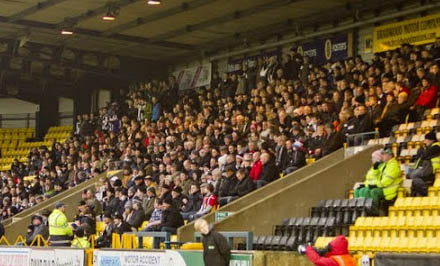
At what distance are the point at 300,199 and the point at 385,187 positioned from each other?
7.38ft

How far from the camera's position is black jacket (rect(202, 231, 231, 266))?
1392 cm

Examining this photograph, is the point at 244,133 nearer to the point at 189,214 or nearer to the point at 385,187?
the point at 189,214

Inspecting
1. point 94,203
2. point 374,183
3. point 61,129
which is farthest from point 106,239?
point 61,129

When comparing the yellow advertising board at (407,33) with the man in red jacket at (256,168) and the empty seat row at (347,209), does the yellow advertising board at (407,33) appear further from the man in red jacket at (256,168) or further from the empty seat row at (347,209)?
the empty seat row at (347,209)

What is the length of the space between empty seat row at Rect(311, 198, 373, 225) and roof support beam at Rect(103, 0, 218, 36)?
11.1 m

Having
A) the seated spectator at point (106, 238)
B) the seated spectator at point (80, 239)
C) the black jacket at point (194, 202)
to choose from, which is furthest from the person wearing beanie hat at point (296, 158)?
the seated spectator at point (80, 239)

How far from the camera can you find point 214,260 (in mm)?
13914

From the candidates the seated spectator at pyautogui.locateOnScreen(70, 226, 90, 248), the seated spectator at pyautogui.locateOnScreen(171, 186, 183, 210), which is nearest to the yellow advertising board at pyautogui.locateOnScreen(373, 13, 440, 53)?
the seated spectator at pyautogui.locateOnScreen(171, 186, 183, 210)

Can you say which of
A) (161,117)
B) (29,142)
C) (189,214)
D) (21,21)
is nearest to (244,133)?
(189,214)

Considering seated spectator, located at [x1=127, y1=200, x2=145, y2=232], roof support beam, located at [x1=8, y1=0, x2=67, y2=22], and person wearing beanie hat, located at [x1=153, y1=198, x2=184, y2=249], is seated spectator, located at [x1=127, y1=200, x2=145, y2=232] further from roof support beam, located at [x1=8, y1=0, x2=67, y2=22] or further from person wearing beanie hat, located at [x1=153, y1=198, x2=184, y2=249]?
roof support beam, located at [x1=8, y1=0, x2=67, y2=22]

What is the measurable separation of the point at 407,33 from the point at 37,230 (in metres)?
10.7

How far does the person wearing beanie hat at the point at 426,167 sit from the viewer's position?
57.8 feet

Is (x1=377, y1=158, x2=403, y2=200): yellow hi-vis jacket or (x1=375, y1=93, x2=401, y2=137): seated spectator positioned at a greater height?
(x1=375, y1=93, x2=401, y2=137): seated spectator

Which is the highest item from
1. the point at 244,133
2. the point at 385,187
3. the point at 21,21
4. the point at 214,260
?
the point at 21,21
